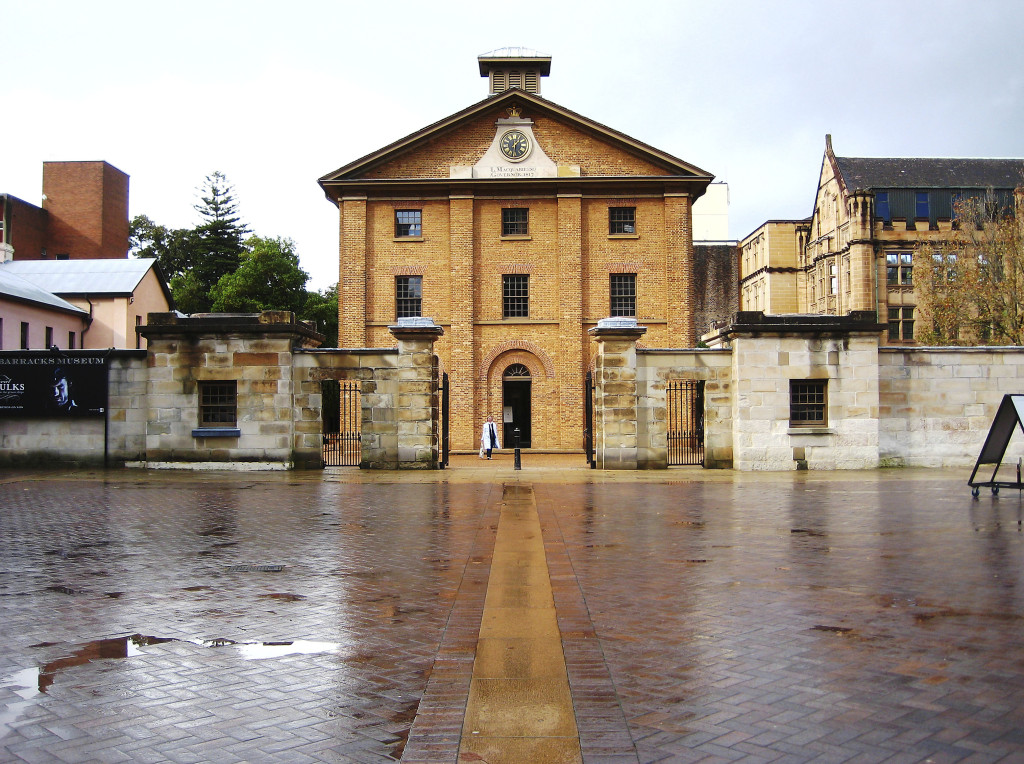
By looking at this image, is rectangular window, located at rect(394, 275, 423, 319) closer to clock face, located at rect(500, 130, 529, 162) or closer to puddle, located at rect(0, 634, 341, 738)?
clock face, located at rect(500, 130, 529, 162)

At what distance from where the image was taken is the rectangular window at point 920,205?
5906 centimetres

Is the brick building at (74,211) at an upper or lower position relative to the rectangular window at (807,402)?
upper

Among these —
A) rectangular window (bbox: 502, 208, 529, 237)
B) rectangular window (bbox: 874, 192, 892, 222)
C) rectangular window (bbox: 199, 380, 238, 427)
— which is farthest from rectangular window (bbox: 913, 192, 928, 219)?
rectangular window (bbox: 199, 380, 238, 427)

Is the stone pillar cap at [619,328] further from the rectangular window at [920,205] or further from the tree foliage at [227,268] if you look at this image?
the rectangular window at [920,205]

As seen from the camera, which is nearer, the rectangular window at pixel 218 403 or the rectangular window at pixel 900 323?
the rectangular window at pixel 218 403

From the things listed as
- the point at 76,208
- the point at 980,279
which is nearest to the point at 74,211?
the point at 76,208

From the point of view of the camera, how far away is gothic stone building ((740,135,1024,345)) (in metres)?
58.3

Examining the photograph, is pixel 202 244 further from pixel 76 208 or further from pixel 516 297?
pixel 516 297

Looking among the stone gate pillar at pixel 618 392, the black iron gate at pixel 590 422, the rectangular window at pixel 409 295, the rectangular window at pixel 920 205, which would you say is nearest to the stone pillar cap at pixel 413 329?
the stone gate pillar at pixel 618 392

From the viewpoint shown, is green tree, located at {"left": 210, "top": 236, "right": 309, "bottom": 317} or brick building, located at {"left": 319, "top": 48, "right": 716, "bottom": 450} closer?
brick building, located at {"left": 319, "top": 48, "right": 716, "bottom": 450}

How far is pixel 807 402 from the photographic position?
2061 centimetres

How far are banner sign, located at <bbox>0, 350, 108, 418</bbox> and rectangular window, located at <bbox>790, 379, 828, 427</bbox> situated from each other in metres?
16.8

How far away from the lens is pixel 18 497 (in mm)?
14844

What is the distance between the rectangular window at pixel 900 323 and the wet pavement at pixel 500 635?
50567mm
